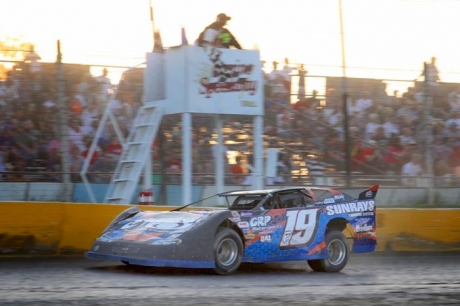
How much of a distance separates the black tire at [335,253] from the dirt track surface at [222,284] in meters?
0.16

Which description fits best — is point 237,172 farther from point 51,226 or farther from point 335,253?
point 335,253

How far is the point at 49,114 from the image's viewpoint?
1262 centimetres

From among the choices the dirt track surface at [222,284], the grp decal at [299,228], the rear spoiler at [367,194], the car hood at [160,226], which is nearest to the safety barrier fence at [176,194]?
the rear spoiler at [367,194]

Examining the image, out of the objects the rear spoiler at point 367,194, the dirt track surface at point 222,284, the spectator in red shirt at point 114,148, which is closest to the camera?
the dirt track surface at point 222,284

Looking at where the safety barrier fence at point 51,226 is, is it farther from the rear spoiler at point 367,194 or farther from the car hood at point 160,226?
the rear spoiler at point 367,194

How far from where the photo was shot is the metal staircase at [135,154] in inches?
516

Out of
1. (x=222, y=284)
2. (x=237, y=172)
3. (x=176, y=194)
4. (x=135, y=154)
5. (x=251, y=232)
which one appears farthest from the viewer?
(x=237, y=172)

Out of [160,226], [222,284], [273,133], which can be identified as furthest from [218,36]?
[222,284]

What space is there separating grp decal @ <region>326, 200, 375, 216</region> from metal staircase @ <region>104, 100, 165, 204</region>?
3737mm

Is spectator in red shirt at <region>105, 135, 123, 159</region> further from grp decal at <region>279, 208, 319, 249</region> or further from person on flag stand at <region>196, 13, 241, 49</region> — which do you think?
grp decal at <region>279, 208, 319, 249</region>

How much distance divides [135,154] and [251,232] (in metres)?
4.33

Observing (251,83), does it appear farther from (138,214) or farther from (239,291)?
(239,291)

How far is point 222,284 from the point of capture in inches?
334

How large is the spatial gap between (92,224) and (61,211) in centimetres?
52
